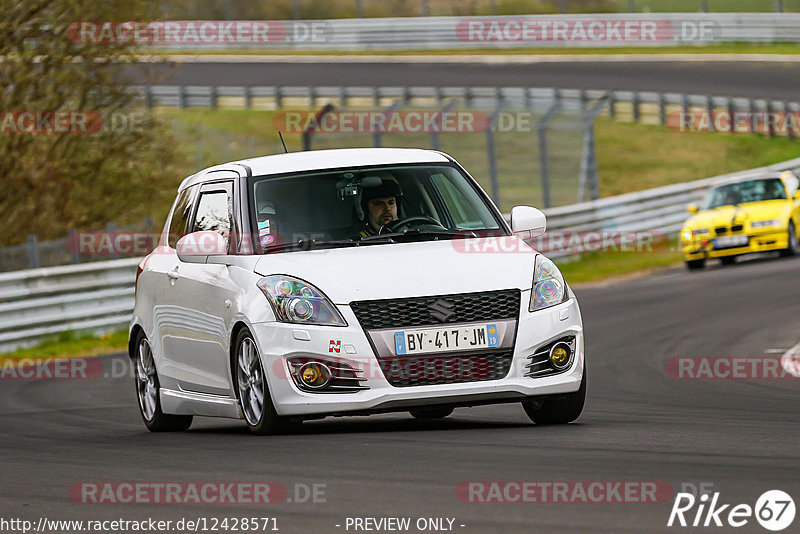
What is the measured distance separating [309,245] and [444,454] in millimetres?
2100

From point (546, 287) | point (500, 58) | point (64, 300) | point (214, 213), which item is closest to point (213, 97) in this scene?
point (500, 58)

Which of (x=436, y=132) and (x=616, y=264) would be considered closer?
(x=436, y=132)

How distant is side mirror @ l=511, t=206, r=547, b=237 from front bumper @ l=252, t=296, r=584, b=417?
0.86 metres

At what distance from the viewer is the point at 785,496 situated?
617cm

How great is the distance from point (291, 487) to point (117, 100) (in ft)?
70.0

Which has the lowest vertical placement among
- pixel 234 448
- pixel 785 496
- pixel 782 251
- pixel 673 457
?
pixel 782 251

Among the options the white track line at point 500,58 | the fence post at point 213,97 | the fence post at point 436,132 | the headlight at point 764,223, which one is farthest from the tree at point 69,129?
the white track line at point 500,58

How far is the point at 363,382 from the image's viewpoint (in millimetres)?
8836

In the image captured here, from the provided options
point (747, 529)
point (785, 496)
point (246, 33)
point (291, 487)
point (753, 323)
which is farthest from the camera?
point (246, 33)

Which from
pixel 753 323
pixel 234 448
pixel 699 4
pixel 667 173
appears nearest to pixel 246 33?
pixel 699 4

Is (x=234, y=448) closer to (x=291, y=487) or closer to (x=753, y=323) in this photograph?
(x=291, y=487)

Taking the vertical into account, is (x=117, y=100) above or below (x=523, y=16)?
above

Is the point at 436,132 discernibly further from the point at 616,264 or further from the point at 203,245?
the point at 203,245

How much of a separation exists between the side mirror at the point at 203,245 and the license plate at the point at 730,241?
16.7 meters
